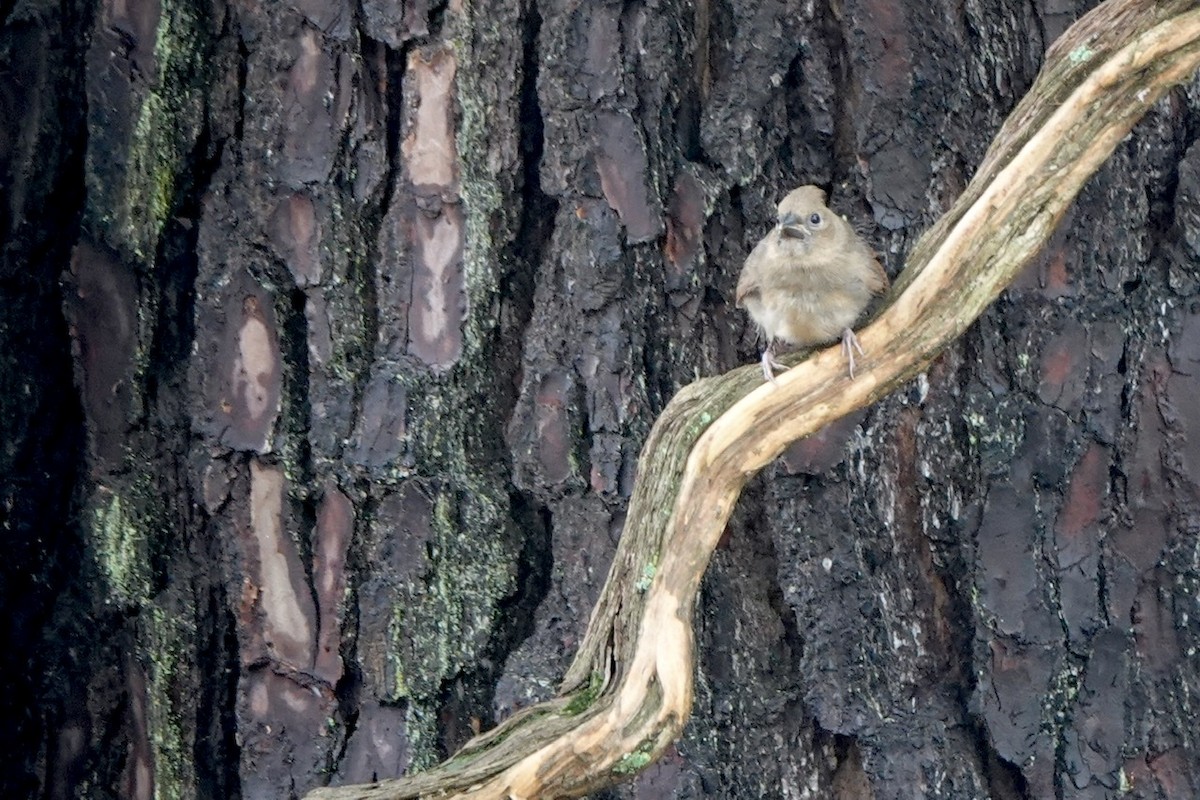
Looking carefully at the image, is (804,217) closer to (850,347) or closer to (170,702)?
(850,347)

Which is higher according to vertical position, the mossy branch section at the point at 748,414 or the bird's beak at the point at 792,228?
the bird's beak at the point at 792,228

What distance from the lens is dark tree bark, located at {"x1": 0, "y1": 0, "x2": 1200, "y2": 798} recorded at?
10.7 feet

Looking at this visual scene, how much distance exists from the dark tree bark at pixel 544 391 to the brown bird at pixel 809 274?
0.09 metres

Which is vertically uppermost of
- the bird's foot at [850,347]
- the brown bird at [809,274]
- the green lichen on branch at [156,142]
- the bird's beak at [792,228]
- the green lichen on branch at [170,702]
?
the green lichen on branch at [156,142]

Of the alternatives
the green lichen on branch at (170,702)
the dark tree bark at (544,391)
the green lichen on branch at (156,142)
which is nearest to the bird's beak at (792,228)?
the dark tree bark at (544,391)

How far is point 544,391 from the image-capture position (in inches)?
132

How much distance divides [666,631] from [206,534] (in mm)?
1245

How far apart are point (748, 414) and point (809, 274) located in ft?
1.85

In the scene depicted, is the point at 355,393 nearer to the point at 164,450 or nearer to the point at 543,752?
the point at 164,450

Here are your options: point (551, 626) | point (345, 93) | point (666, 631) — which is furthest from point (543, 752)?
point (345, 93)

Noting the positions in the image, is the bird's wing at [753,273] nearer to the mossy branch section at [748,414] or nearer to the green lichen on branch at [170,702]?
the mossy branch section at [748,414]

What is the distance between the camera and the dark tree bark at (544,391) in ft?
10.7

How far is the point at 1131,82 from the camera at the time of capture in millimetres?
2824

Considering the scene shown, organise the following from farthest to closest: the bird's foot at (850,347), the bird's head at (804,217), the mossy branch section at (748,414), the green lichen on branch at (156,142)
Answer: the green lichen on branch at (156,142) → the bird's head at (804,217) → the bird's foot at (850,347) → the mossy branch section at (748,414)
